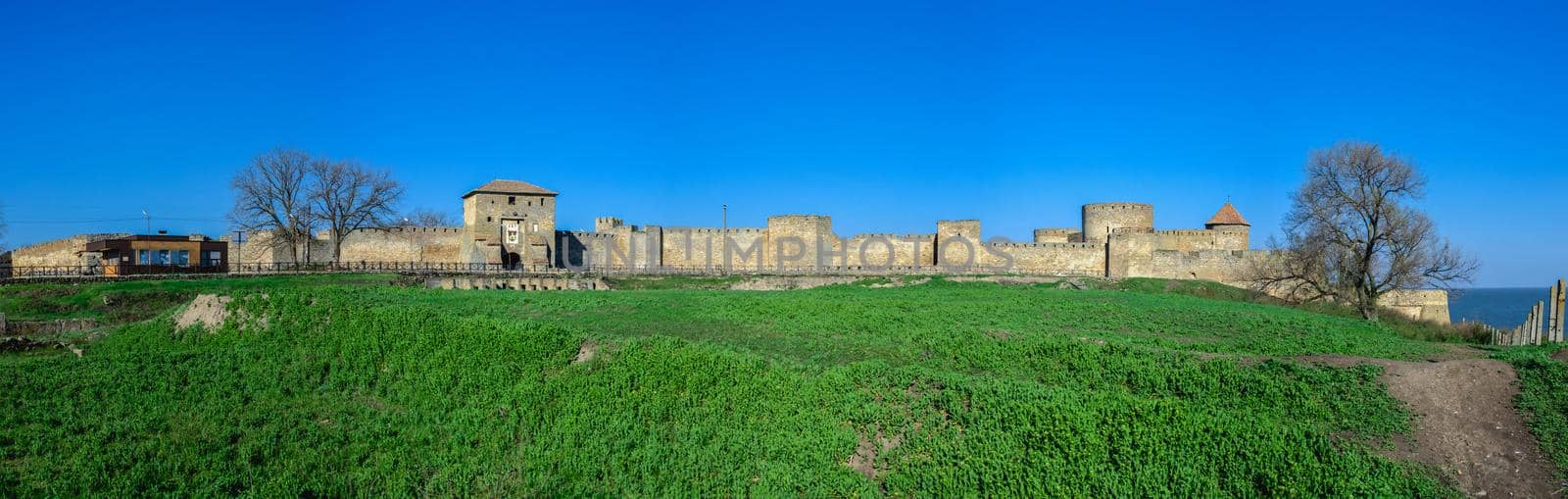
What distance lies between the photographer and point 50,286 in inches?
1012

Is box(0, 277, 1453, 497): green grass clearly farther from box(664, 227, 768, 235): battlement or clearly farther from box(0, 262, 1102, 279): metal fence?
box(664, 227, 768, 235): battlement

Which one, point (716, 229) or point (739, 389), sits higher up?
point (716, 229)

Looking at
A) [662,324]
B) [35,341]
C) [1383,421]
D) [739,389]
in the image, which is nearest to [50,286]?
[35,341]

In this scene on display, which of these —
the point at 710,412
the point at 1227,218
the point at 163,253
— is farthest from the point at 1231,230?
the point at 163,253

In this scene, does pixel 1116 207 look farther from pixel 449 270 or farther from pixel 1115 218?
pixel 449 270

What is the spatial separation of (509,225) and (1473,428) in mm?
36918

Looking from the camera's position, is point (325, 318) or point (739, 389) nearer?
point (739, 389)

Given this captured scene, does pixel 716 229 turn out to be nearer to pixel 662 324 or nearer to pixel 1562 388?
pixel 662 324

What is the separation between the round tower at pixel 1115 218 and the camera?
44156 millimetres

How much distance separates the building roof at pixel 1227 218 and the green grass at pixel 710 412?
30.1m

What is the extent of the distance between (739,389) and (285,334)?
10775mm

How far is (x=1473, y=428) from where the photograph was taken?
30.0 feet

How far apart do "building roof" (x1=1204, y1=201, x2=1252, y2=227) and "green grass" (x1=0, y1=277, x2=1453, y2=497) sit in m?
30.1

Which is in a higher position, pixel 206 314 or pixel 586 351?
pixel 206 314
